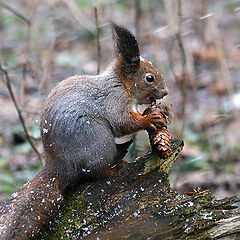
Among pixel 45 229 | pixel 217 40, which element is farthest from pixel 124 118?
pixel 217 40

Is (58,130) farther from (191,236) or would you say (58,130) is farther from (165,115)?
(191,236)

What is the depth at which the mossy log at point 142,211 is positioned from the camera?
89.1 inches

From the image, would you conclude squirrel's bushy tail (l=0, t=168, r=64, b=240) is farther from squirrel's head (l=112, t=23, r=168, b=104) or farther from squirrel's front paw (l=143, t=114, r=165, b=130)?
squirrel's head (l=112, t=23, r=168, b=104)

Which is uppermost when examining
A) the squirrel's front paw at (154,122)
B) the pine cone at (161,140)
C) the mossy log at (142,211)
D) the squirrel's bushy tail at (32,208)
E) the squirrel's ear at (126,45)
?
the squirrel's ear at (126,45)

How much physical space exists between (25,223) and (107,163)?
65cm

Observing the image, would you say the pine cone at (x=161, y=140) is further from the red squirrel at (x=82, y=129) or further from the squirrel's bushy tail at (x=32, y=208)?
the squirrel's bushy tail at (x=32, y=208)

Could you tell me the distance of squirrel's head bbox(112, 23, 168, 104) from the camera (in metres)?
2.96

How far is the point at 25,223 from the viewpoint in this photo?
2.31 m

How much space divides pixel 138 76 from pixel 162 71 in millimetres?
839

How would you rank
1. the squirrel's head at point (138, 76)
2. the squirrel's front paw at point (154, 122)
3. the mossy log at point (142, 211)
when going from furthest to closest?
the squirrel's head at point (138, 76) < the squirrel's front paw at point (154, 122) < the mossy log at point (142, 211)

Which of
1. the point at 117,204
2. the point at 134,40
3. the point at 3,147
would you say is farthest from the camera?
the point at 3,147

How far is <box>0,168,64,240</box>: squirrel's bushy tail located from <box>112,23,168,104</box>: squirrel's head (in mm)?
920

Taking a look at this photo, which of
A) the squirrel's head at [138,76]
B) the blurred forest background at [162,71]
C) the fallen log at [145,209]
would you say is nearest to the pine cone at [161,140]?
the fallen log at [145,209]

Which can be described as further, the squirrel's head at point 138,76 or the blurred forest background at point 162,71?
the blurred forest background at point 162,71
